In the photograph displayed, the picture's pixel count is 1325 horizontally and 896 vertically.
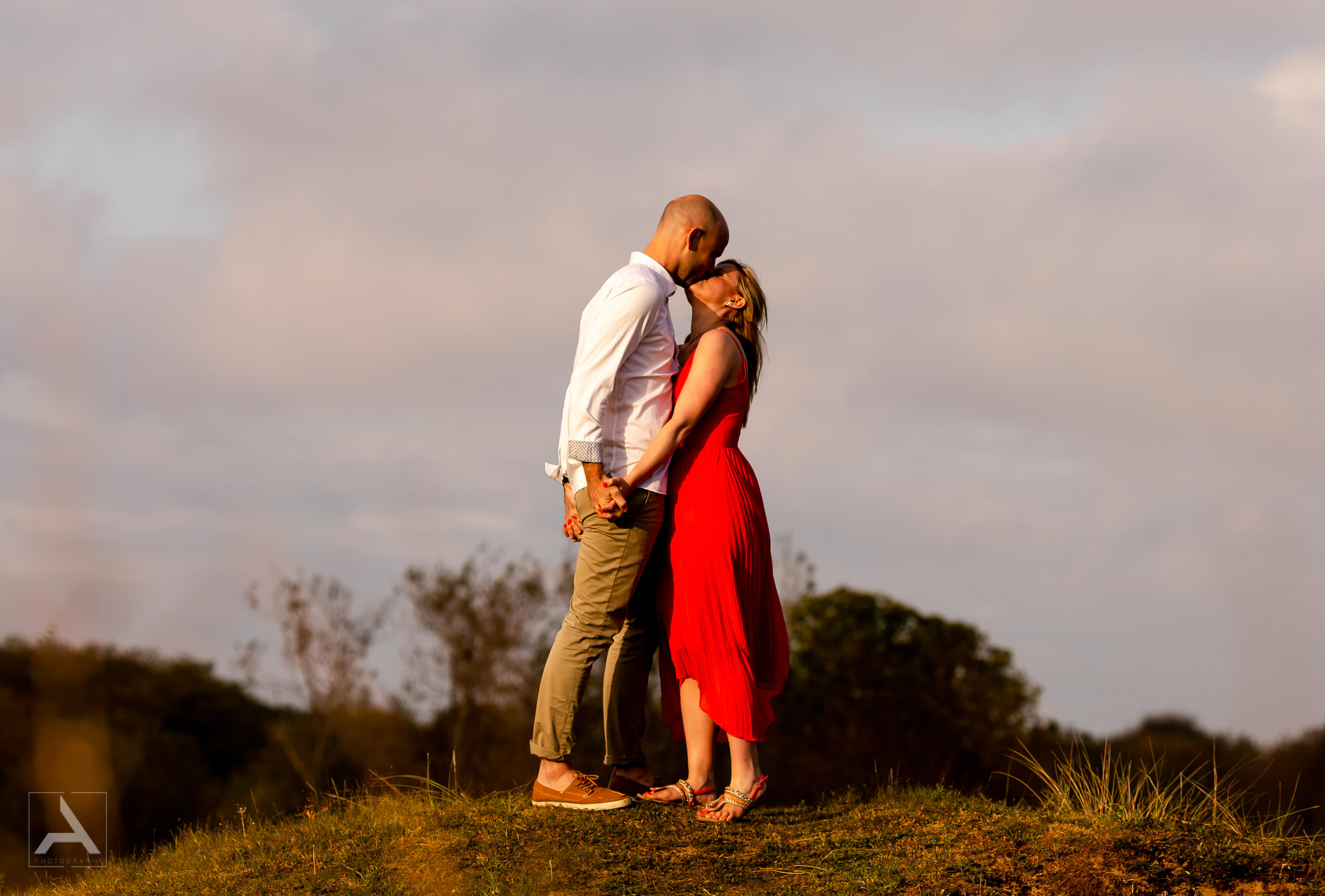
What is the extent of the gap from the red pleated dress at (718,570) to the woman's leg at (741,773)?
0.05m

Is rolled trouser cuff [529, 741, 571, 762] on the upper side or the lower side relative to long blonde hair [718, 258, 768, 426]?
lower

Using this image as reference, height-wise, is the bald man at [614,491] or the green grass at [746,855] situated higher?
the bald man at [614,491]

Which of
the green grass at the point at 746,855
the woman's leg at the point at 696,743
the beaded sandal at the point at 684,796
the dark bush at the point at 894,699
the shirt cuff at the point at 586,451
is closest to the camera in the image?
the green grass at the point at 746,855

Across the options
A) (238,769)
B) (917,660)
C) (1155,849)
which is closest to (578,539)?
(1155,849)

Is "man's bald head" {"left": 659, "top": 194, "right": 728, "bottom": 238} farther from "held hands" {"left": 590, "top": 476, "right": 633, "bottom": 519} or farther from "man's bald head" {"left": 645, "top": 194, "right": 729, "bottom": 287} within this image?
"held hands" {"left": 590, "top": 476, "right": 633, "bottom": 519}

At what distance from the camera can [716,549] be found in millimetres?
4977

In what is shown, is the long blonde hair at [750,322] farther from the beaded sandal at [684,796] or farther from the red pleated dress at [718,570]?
the beaded sandal at [684,796]

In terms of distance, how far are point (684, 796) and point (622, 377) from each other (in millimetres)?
2049

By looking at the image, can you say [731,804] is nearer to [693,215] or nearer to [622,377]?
[622,377]

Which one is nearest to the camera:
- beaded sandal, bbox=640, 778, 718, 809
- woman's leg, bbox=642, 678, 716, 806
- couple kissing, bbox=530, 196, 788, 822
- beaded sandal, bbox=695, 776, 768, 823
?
couple kissing, bbox=530, 196, 788, 822

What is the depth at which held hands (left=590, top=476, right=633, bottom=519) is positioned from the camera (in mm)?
4684

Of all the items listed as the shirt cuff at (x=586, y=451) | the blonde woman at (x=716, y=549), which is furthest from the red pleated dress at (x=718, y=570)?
the shirt cuff at (x=586, y=451)

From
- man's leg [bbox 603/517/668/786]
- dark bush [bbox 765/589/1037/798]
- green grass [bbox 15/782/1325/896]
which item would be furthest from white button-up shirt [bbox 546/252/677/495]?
dark bush [bbox 765/589/1037/798]

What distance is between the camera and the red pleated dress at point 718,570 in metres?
4.94
